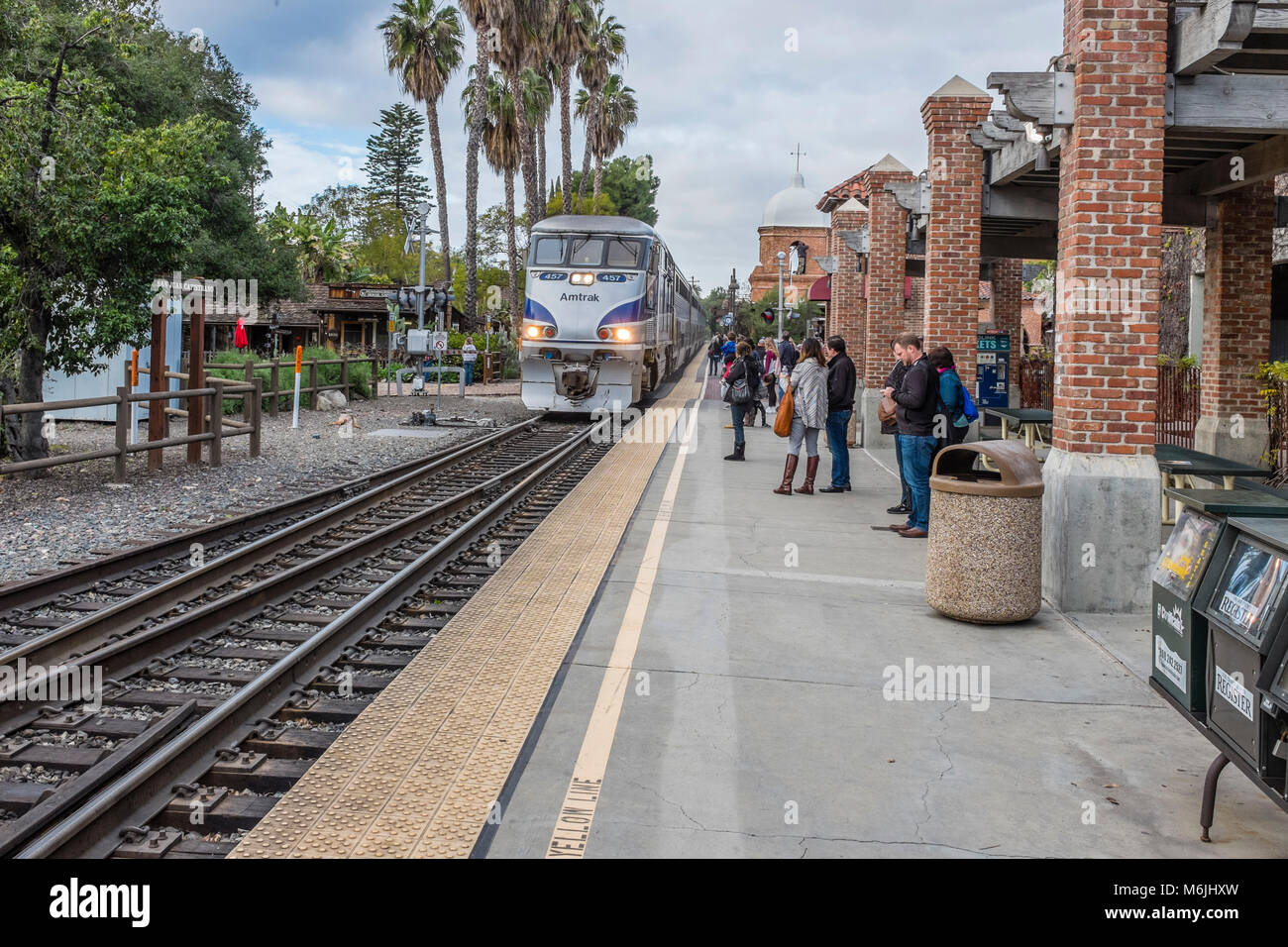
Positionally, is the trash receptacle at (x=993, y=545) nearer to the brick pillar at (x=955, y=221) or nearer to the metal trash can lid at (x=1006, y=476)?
the metal trash can lid at (x=1006, y=476)

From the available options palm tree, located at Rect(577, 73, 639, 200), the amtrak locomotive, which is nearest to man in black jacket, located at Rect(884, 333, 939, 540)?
the amtrak locomotive

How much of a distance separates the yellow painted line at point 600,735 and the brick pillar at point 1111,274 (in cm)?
292

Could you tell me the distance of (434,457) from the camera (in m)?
15.6

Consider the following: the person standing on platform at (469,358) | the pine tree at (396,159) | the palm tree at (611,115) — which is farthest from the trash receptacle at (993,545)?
the pine tree at (396,159)

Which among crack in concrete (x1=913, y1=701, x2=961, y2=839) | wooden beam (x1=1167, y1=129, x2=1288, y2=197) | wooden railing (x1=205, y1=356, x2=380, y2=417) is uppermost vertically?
wooden beam (x1=1167, y1=129, x2=1288, y2=197)

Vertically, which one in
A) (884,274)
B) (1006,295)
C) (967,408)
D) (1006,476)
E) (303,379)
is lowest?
(1006,476)

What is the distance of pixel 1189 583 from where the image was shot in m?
4.27

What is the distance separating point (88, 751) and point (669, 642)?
3.10 m

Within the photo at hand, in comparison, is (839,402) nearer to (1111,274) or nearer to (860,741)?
(1111,274)

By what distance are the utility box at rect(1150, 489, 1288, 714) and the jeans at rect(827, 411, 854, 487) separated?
27.6 feet

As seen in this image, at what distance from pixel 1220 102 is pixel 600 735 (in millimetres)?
6725

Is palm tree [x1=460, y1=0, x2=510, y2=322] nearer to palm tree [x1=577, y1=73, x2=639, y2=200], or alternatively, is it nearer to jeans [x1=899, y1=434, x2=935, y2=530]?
palm tree [x1=577, y1=73, x2=639, y2=200]

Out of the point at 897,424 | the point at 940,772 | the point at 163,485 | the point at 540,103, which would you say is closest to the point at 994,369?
the point at 897,424

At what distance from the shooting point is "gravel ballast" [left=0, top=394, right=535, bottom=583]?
9.46 metres
